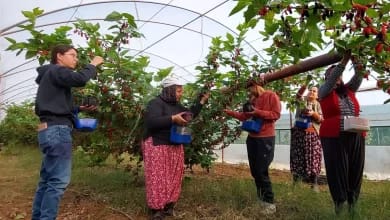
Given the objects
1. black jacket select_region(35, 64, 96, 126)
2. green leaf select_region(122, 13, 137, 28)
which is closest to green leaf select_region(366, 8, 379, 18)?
black jacket select_region(35, 64, 96, 126)

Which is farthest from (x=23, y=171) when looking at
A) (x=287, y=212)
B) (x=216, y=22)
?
(x=287, y=212)

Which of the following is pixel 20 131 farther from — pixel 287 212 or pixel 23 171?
pixel 287 212

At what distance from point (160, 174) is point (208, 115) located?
1163 millimetres

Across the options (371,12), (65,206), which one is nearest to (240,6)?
(371,12)

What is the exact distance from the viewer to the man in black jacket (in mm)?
2906

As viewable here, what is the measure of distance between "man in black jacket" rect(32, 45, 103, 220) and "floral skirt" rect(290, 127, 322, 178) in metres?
2.96

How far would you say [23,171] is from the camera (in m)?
7.09

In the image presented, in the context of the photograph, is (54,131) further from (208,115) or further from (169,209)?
(208,115)

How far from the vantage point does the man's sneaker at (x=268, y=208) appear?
3583mm

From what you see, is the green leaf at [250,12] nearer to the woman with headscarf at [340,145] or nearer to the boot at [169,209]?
the woman with headscarf at [340,145]

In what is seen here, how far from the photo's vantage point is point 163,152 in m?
3.54

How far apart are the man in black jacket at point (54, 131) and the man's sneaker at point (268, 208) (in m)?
1.71

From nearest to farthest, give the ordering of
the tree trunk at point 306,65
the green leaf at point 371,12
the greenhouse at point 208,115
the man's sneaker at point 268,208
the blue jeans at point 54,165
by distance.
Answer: the green leaf at point 371,12
the greenhouse at point 208,115
the blue jeans at point 54,165
the tree trunk at point 306,65
the man's sneaker at point 268,208

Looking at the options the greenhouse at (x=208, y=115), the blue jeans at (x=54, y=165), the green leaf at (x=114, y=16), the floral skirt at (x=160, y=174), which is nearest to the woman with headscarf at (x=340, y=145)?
the greenhouse at (x=208, y=115)
